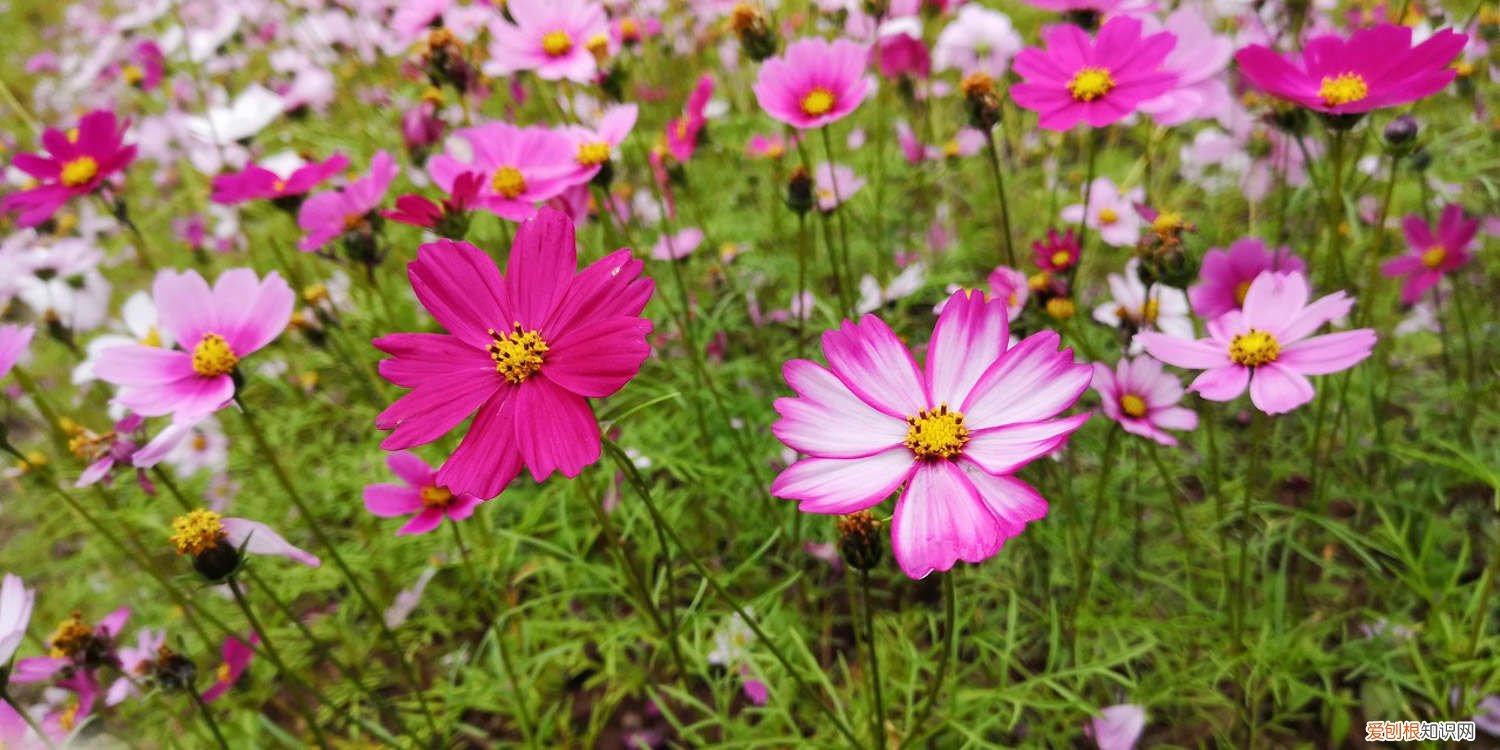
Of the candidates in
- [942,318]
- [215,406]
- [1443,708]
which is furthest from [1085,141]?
[215,406]

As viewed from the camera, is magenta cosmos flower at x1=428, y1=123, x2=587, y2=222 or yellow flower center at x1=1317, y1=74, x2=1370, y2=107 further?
magenta cosmos flower at x1=428, y1=123, x2=587, y2=222

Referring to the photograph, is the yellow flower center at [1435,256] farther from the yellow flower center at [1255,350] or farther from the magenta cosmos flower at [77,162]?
the magenta cosmos flower at [77,162]

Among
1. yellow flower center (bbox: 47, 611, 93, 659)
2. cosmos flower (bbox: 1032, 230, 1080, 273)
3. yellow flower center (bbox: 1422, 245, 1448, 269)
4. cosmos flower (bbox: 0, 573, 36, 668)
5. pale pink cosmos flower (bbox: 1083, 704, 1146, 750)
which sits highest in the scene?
cosmos flower (bbox: 1032, 230, 1080, 273)

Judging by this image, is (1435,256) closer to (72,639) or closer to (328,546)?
(328,546)

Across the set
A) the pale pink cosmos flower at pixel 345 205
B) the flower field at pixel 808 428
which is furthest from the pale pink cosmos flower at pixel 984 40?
the pale pink cosmos flower at pixel 345 205

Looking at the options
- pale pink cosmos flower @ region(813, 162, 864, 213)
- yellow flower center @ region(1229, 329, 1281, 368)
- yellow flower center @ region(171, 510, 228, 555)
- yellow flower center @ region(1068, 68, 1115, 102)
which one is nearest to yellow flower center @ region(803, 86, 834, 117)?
pale pink cosmos flower @ region(813, 162, 864, 213)

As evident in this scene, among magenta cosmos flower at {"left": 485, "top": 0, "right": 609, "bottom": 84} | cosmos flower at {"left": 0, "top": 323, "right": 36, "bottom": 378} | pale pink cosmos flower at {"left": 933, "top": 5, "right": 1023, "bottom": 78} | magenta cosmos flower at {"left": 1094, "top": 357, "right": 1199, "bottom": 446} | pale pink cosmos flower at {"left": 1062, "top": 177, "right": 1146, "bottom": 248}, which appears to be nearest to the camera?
cosmos flower at {"left": 0, "top": 323, "right": 36, "bottom": 378}

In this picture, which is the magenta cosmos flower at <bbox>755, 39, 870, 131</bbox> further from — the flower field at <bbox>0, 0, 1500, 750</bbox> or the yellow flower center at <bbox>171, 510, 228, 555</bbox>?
the yellow flower center at <bbox>171, 510, 228, 555</bbox>

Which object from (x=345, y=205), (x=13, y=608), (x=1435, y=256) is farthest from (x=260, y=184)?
(x=1435, y=256)

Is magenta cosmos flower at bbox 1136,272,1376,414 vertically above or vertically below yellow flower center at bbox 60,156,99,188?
below
